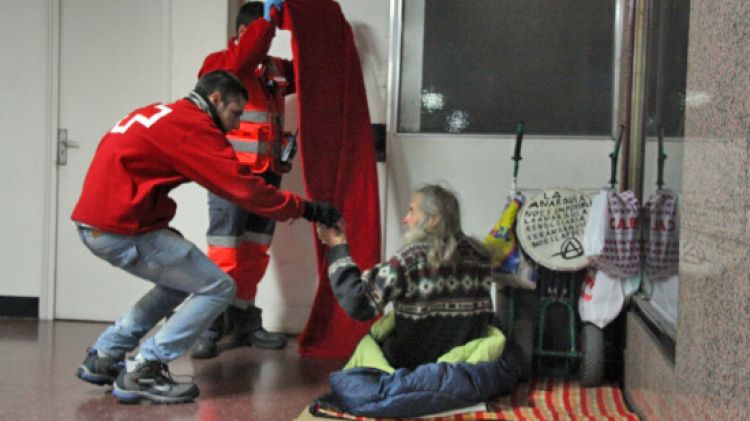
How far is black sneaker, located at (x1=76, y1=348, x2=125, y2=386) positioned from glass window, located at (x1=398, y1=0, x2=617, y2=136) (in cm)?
185

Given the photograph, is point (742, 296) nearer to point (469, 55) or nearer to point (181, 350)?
point (181, 350)

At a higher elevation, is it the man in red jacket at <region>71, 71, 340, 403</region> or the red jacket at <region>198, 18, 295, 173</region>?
the red jacket at <region>198, 18, 295, 173</region>

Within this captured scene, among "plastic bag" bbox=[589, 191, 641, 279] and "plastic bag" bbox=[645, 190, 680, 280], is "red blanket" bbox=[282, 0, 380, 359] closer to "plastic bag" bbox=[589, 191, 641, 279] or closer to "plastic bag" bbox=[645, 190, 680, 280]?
"plastic bag" bbox=[589, 191, 641, 279]

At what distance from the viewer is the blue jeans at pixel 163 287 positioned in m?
3.16

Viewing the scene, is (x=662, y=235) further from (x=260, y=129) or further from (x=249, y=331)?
(x=249, y=331)

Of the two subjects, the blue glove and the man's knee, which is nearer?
the man's knee

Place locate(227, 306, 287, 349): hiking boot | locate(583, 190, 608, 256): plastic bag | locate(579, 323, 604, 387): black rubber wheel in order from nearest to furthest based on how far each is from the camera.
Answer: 1. locate(583, 190, 608, 256): plastic bag
2. locate(579, 323, 604, 387): black rubber wheel
3. locate(227, 306, 287, 349): hiking boot

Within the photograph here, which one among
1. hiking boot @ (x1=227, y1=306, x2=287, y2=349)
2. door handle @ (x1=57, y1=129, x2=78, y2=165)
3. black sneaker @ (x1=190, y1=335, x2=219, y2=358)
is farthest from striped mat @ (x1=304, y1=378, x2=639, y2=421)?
door handle @ (x1=57, y1=129, x2=78, y2=165)

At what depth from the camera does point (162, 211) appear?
321cm

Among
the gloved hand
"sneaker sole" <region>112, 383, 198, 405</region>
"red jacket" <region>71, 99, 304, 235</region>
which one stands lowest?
"sneaker sole" <region>112, 383, 198, 405</region>

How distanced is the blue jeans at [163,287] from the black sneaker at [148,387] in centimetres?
5

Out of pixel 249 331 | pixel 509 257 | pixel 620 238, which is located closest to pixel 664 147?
pixel 620 238

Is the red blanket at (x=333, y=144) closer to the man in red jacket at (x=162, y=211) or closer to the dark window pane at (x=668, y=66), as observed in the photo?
the man in red jacket at (x=162, y=211)

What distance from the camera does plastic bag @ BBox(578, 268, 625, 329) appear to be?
3.55 m
